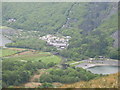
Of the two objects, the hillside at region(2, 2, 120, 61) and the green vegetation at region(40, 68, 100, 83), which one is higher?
the hillside at region(2, 2, 120, 61)

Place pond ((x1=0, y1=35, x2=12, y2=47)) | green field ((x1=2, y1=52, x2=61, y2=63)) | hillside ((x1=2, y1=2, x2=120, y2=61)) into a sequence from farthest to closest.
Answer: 1. pond ((x1=0, y1=35, x2=12, y2=47))
2. hillside ((x1=2, y1=2, x2=120, y2=61))
3. green field ((x1=2, y1=52, x2=61, y2=63))

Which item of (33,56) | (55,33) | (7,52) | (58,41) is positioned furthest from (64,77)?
(55,33)

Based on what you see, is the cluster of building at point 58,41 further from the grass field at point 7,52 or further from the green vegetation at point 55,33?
the grass field at point 7,52

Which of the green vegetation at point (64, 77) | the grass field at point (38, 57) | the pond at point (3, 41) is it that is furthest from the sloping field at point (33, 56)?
the green vegetation at point (64, 77)

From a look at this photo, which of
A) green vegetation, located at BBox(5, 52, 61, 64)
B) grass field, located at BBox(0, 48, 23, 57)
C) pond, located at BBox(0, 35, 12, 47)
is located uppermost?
pond, located at BBox(0, 35, 12, 47)

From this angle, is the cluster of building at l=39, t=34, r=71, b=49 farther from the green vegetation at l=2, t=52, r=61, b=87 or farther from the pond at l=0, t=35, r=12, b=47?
the green vegetation at l=2, t=52, r=61, b=87

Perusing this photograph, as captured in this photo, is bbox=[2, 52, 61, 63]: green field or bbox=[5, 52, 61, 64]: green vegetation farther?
bbox=[2, 52, 61, 63]: green field

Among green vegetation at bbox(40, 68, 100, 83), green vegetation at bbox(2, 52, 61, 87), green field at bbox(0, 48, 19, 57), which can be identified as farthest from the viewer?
green field at bbox(0, 48, 19, 57)

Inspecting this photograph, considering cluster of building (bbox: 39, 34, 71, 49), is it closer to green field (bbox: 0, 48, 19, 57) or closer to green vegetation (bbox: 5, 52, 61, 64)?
green vegetation (bbox: 5, 52, 61, 64)

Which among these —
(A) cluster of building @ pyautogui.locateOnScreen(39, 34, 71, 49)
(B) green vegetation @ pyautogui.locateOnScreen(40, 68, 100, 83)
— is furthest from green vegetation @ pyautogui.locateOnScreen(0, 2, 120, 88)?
(A) cluster of building @ pyautogui.locateOnScreen(39, 34, 71, 49)

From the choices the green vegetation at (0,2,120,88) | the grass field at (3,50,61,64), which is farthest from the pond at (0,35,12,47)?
the grass field at (3,50,61,64)

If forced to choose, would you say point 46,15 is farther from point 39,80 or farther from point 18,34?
point 39,80

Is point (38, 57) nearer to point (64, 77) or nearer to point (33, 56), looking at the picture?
point (33, 56)
